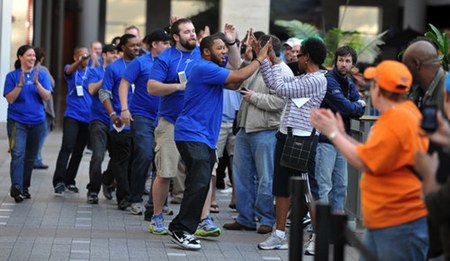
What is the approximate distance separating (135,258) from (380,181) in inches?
155

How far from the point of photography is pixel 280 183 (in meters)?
9.79

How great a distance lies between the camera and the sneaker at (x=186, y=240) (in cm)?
968

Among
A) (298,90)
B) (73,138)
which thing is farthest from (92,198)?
(298,90)

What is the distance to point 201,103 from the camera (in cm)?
966

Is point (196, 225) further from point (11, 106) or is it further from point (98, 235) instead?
point (11, 106)

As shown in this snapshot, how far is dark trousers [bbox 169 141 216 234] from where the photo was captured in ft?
31.8

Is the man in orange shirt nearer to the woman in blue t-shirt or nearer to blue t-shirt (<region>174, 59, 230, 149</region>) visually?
blue t-shirt (<region>174, 59, 230, 149</region>)

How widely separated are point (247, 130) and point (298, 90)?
1465mm

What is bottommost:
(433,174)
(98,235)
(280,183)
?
(98,235)

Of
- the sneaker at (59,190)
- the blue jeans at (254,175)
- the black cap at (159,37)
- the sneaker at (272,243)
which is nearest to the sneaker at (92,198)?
the sneaker at (59,190)

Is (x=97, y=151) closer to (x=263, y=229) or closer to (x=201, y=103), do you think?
(x=263, y=229)

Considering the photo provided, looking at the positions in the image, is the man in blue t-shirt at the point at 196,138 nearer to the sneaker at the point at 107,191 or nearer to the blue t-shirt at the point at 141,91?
the blue t-shirt at the point at 141,91

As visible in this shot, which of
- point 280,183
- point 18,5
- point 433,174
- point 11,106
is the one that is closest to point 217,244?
point 280,183

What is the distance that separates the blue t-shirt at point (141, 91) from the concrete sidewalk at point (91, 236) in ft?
3.91
